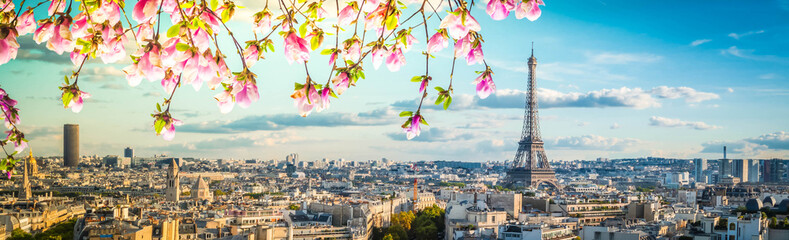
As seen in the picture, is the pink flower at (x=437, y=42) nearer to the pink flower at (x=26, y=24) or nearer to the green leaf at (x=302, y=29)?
the green leaf at (x=302, y=29)

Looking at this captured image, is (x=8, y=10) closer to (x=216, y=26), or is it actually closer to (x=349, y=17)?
(x=216, y=26)

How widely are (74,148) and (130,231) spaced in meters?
82.6

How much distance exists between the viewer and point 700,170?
13262 centimetres

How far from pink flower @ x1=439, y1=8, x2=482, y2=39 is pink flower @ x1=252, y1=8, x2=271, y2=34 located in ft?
3.02

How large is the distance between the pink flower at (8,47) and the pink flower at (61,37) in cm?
10

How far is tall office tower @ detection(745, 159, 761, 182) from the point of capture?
112787mm

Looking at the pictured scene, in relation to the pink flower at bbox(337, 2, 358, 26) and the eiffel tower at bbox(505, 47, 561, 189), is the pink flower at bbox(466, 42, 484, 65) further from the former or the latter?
the eiffel tower at bbox(505, 47, 561, 189)

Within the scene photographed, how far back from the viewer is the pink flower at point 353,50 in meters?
2.48

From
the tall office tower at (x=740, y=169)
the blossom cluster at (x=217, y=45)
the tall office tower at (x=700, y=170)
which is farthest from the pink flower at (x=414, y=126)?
the tall office tower at (x=700, y=170)

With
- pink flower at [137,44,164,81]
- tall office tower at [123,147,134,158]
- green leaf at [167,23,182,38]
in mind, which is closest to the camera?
green leaf at [167,23,182,38]

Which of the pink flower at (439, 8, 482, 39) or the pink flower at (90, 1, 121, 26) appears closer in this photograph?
the pink flower at (439, 8, 482, 39)

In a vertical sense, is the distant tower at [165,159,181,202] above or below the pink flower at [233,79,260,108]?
below

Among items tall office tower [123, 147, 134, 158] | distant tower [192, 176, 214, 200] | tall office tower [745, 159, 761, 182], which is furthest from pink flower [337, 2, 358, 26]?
tall office tower [123, 147, 134, 158]

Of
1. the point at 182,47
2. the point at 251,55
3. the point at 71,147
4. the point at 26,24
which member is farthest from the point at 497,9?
the point at 71,147
